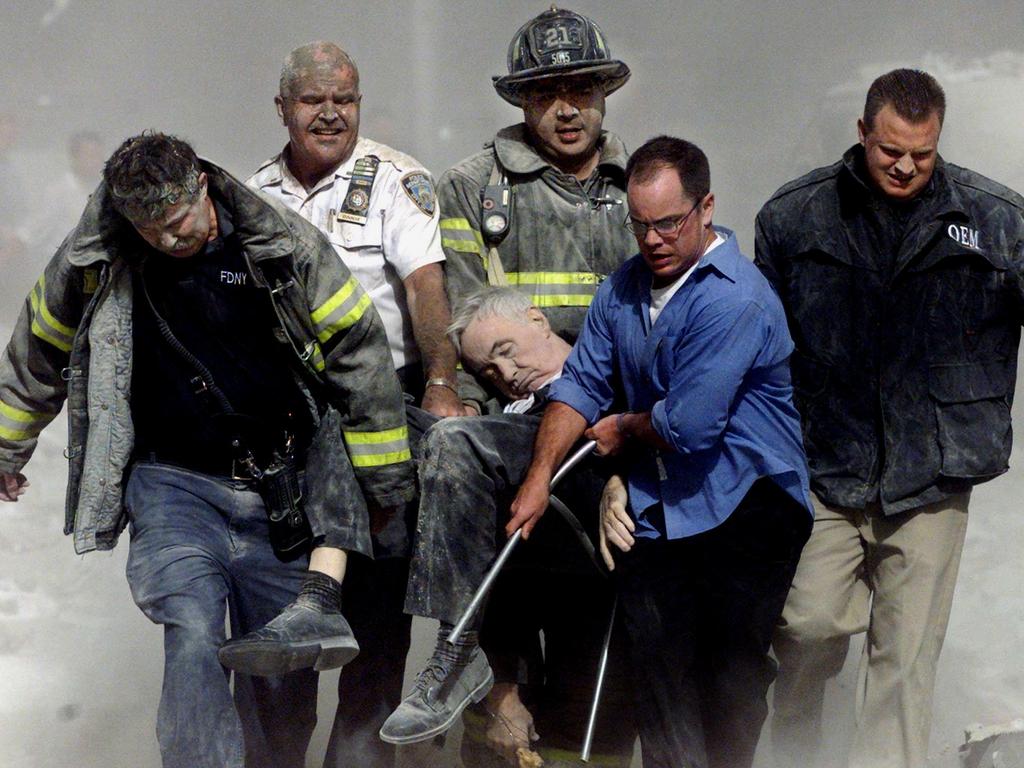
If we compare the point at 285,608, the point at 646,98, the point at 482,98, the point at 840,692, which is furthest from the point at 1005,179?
the point at 285,608

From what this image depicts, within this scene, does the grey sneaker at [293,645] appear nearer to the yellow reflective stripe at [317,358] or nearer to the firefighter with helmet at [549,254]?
the yellow reflective stripe at [317,358]

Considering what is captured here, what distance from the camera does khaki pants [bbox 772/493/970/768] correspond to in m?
4.38

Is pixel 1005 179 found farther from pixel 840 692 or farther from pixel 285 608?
pixel 285 608

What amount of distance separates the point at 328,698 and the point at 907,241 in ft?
10.9

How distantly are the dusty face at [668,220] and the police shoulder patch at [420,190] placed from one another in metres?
0.93

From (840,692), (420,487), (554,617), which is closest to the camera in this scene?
(420,487)

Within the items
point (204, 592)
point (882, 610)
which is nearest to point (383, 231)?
point (204, 592)

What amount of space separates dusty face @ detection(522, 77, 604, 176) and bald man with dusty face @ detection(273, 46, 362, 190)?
22.1 inches

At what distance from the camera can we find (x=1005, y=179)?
938cm

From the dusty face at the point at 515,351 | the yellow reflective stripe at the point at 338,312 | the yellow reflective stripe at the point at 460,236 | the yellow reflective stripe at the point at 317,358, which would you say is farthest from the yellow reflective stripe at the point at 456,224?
the yellow reflective stripe at the point at 317,358

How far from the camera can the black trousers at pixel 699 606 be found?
4082 millimetres

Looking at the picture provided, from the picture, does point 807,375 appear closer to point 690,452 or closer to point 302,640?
point 690,452

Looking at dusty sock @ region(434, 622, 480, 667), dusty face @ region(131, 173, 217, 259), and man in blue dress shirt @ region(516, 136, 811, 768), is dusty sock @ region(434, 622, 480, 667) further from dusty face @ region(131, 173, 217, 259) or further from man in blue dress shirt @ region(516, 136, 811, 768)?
dusty face @ region(131, 173, 217, 259)

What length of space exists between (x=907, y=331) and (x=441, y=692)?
1664 millimetres
